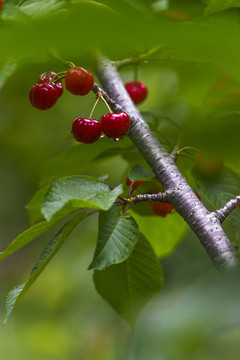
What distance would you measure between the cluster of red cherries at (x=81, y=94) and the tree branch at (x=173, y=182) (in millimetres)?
41

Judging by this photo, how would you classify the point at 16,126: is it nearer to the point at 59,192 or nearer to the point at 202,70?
A: the point at 202,70

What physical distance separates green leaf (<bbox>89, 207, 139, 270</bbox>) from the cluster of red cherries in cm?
16

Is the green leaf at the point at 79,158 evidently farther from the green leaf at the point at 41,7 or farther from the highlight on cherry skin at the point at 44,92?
the green leaf at the point at 41,7

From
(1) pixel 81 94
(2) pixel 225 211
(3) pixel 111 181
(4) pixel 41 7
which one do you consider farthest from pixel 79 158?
(3) pixel 111 181

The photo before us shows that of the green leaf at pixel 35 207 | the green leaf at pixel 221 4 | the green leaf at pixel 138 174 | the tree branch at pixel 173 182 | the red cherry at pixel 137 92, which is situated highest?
the green leaf at pixel 221 4

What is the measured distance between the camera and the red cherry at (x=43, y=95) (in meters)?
0.88

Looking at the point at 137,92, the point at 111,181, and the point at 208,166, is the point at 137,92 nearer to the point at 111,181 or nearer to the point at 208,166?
the point at 208,166

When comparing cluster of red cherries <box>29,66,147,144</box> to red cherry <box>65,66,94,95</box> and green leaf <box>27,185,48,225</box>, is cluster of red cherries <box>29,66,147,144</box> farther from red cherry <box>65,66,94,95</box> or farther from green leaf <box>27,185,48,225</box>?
green leaf <box>27,185,48,225</box>

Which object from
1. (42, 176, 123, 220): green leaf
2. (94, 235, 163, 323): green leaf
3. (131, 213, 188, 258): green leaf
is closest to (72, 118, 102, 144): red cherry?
(42, 176, 123, 220): green leaf

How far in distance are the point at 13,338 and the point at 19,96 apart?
1.34 meters

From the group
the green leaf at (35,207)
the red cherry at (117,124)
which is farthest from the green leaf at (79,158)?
the red cherry at (117,124)

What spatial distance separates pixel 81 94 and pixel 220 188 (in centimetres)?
32

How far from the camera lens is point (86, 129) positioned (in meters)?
0.88

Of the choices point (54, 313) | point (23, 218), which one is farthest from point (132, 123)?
point (23, 218)
